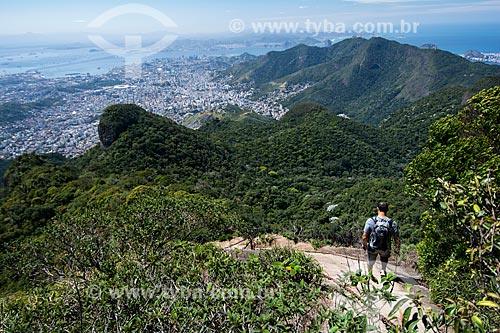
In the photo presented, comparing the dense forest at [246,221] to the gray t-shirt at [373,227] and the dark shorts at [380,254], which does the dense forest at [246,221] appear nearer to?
the dark shorts at [380,254]

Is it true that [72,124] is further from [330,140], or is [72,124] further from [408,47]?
[408,47]

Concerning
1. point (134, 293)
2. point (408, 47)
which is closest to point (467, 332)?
point (134, 293)

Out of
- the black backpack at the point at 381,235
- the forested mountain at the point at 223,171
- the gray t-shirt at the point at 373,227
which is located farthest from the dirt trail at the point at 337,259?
the forested mountain at the point at 223,171

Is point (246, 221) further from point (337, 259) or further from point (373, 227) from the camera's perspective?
point (373, 227)

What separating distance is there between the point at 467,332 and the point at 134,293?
3.07 meters

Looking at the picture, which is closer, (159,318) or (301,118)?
(159,318)

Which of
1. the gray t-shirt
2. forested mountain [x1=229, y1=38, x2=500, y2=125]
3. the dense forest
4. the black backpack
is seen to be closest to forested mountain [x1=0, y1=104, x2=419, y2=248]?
the dense forest

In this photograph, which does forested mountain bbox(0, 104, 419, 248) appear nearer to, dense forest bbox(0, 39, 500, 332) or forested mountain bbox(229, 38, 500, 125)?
dense forest bbox(0, 39, 500, 332)

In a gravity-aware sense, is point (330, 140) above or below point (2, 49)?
below

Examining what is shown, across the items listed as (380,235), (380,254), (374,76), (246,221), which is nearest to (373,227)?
(380,235)

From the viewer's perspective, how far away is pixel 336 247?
9.59 metres

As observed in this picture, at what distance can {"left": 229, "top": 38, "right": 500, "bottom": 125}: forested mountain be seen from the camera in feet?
290

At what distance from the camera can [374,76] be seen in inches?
4530

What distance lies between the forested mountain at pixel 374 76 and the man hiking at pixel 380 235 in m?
83.9
